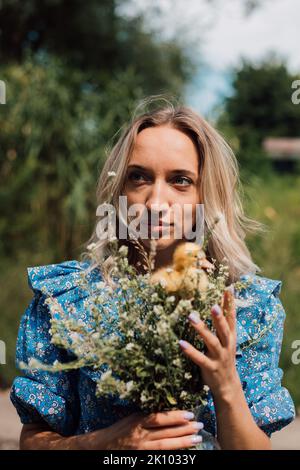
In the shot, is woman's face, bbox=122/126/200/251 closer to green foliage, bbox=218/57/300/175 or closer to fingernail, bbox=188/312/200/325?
fingernail, bbox=188/312/200/325

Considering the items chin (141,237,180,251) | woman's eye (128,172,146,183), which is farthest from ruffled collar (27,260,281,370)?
woman's eye (128,172,146,183)

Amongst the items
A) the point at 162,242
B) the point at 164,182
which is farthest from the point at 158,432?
the point at 164,182

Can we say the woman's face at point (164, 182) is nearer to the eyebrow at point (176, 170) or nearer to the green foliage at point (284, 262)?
the eyebrow at point (176, 170)

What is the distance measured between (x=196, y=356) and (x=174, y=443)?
0.25 metres

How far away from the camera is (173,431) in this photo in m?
1.54

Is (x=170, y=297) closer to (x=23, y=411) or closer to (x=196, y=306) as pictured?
(x=196, y=306)

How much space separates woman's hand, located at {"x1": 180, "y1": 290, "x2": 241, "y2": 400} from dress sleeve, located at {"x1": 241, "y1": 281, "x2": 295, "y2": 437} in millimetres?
271

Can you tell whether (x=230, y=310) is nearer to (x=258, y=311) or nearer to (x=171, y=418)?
(x=171, y=418)

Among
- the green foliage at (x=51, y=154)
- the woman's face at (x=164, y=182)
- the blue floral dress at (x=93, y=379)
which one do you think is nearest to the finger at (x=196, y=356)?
the blue floral dress at (x=93, y=379)

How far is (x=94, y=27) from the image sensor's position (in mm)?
14953

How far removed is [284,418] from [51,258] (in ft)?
17.3

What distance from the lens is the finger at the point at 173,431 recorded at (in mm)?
1535

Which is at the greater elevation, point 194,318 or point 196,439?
point 194,318
